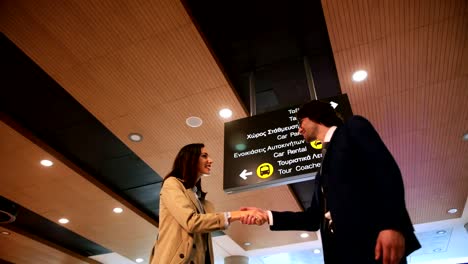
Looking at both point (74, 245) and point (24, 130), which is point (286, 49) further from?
point (74, 245)

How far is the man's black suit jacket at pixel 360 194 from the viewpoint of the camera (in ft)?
4.74

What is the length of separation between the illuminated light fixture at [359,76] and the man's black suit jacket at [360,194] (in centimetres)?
274

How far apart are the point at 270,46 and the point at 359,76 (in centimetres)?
119

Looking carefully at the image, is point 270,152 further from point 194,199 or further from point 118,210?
point 118,210

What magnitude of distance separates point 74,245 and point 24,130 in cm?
558

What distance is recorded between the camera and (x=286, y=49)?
171 inches

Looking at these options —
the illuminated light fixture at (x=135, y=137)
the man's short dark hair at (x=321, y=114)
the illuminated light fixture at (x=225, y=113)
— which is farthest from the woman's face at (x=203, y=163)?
the illuminated light fixture at (x=135, y=137)

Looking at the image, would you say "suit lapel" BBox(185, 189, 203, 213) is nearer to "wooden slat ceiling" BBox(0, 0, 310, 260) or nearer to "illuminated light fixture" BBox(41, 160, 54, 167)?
"wooden slat ceiling" BBox(0, 0, 310, 260)

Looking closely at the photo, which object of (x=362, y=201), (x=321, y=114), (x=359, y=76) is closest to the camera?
(x=362, y=201)

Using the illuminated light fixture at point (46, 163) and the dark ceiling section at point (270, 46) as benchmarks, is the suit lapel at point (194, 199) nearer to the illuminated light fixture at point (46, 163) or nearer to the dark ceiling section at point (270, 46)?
the dark ceiling section at point (270, 46)

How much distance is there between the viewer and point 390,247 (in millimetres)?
1379

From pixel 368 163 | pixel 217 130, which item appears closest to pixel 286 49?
pixel 217 130

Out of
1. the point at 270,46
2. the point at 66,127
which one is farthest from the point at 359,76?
the point at 66,127

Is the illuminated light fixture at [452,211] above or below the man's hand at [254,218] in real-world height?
above
